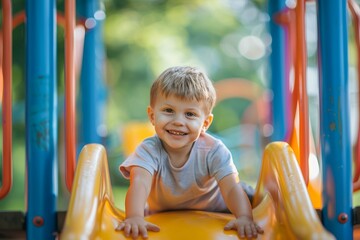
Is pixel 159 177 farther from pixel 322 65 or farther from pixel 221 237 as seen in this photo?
pixel 322 65

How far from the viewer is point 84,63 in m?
4.19

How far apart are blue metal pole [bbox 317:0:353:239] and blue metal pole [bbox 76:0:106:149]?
1.78 m

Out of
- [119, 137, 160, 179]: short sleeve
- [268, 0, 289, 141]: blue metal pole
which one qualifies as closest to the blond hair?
[119, 137, 160, 179]: short sleeve

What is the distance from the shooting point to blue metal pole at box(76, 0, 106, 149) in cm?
413

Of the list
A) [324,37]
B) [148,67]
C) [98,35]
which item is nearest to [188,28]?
[148,67]

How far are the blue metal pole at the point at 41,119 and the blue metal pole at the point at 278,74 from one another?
5.22 ft

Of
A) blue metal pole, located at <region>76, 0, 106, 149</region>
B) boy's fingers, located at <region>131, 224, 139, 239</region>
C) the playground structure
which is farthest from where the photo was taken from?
blue metal pole, located at <region>76, 0, 106, 149</region>

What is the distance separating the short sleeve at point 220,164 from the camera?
2.69m

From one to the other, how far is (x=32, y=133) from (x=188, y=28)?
9.81 m

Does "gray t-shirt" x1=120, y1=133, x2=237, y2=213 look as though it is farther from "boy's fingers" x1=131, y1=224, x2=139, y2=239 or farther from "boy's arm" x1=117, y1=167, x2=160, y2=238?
"boy's fingers" x1=131, y1=224, x2=139, y2=239

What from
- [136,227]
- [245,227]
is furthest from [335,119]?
[136,227]

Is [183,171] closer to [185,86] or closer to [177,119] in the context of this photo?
[177,119]

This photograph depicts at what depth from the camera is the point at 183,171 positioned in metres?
2.73

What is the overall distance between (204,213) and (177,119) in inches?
16.3
